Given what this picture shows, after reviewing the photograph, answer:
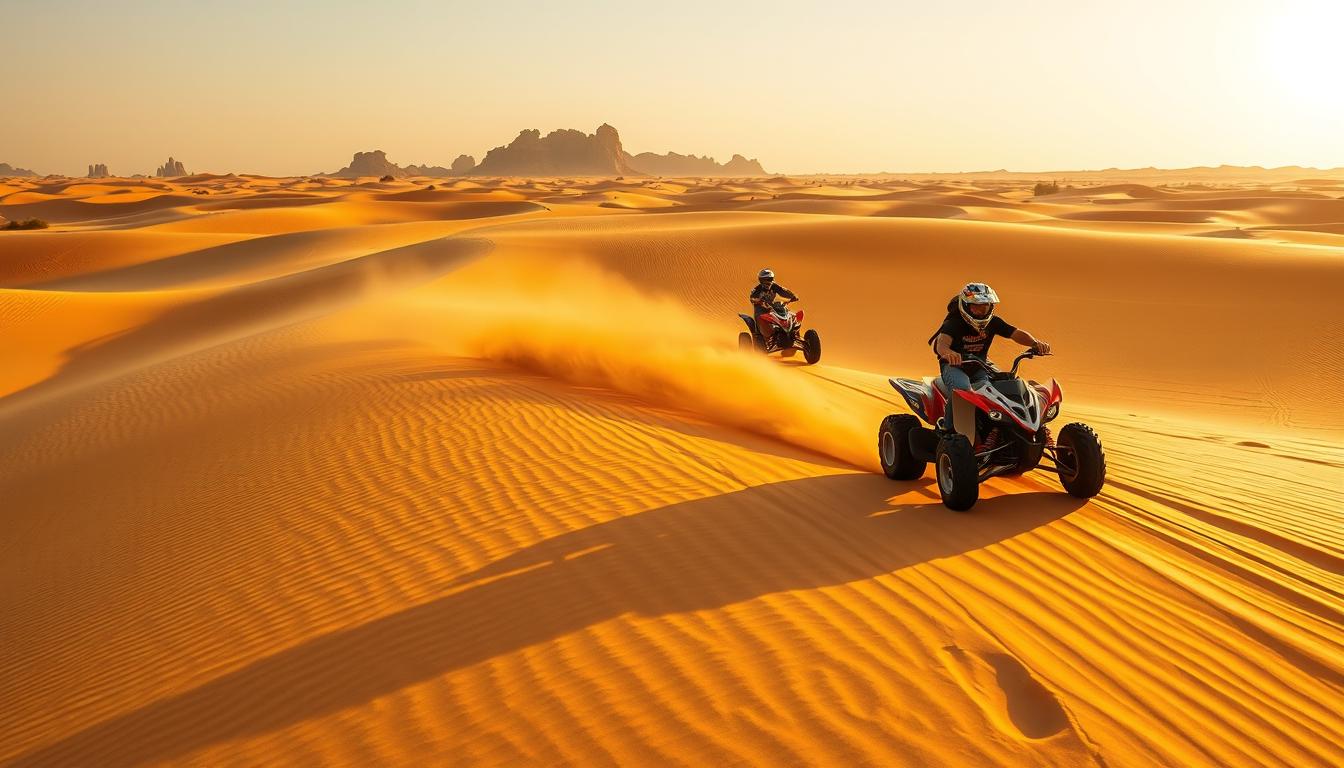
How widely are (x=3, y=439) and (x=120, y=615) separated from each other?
782 centimetres

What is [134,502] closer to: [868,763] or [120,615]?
[120,615]

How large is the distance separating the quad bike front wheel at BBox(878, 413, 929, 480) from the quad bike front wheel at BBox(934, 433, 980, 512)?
576 millimetres

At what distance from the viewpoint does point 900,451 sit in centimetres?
677

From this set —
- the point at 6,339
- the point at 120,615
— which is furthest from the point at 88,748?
the point at 6,339

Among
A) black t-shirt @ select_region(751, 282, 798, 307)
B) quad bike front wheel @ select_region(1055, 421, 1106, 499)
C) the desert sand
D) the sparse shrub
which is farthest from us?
the sparse shrub

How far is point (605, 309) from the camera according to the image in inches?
803

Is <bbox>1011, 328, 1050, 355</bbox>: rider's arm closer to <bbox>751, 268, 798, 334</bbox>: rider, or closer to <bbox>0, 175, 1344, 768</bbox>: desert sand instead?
<bbox>0, 175, 1344, 768</bbox>: desert sand

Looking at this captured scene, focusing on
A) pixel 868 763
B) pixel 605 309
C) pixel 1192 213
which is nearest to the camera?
pixel 868 763

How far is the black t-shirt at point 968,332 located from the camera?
6.70 metres

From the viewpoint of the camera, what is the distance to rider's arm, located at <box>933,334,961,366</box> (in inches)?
257

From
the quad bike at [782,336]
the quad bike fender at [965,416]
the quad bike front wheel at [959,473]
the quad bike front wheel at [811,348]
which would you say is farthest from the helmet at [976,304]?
the quad bike front wheel at [811,348]

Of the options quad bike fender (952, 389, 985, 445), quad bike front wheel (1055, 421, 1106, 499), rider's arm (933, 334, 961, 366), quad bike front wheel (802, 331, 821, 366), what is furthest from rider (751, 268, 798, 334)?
quad bike front wheel (1055, 421, 1106, 499)

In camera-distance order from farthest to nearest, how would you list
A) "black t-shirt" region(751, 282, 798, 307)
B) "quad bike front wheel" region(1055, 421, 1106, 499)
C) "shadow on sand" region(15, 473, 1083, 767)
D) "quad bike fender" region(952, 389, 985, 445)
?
"black t-shirt" region(751, 282, 798, 307)
"quad bike fender" region(952, 389, 985, 445)
"quad bike front wheel" region(1055, 421, 1106, 499)
"shadow on sand" region(15, 473, 1083, 767)

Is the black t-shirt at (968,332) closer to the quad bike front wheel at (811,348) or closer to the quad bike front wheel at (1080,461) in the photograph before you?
the quad bike front wheel at (1080,461)
